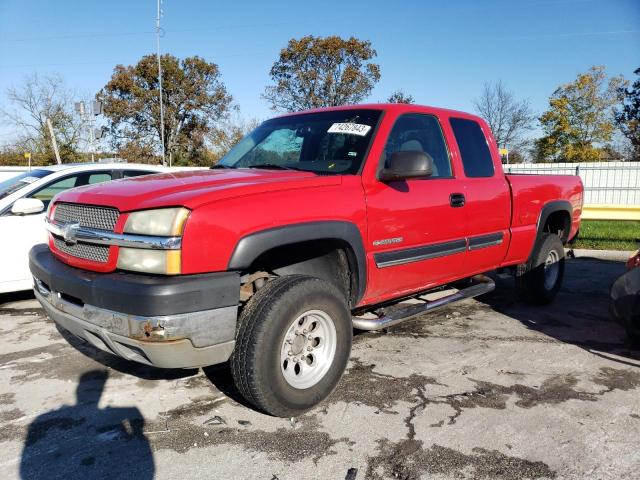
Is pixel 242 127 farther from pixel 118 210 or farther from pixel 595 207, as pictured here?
pixel 118 210

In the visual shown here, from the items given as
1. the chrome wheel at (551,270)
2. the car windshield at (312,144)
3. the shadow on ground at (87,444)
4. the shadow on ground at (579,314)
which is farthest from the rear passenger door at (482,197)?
the shadow on ground at (87,444)

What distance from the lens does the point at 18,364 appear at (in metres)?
3.92

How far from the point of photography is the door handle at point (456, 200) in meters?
3.95

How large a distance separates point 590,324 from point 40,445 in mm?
4812

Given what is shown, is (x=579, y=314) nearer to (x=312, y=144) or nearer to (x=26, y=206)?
(x=312, y=144)

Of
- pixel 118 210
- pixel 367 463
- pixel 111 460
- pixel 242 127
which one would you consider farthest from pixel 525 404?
pixel 242 127

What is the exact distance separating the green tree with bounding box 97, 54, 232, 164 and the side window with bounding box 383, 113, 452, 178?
1355 inches

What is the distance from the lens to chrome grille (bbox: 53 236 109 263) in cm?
281

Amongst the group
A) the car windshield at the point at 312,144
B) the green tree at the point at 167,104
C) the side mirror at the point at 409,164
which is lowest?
the side mirror at the point at 409,164

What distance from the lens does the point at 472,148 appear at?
453 cm

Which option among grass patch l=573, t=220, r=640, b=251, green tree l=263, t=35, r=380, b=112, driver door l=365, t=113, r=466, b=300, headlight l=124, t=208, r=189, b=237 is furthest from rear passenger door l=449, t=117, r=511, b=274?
green tree l=263, t=35, r=380, b=112

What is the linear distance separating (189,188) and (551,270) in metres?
4.43

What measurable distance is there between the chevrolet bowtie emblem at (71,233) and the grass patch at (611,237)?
943cm

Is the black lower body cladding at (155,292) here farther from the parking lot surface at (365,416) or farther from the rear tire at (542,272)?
the rear tire at (542,272)
